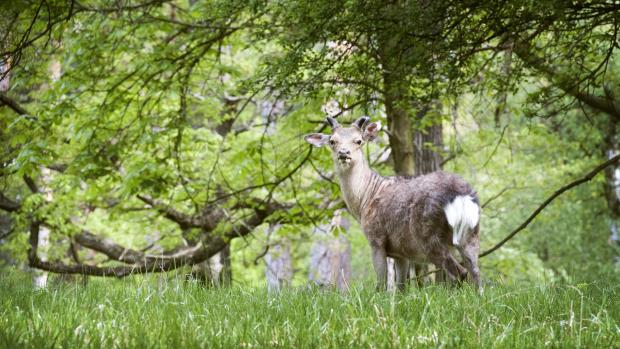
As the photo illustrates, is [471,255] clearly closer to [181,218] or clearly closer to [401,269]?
[401,269]

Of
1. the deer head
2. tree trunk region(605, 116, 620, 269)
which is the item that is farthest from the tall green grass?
tree trunk region(605, 116, 620, 269)

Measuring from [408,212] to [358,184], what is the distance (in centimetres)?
100

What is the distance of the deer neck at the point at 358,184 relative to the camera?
812cm

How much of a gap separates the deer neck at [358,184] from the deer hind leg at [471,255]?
126cm

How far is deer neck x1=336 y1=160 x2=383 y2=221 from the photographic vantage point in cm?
812

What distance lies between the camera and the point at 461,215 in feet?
22.9

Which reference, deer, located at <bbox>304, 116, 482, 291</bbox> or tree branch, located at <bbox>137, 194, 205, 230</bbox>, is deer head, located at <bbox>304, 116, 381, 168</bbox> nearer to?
deer, located at <bbox>304, 116, 482, 291</bbox>

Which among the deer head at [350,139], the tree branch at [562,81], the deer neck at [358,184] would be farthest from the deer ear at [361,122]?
the tree branch at [562,81]

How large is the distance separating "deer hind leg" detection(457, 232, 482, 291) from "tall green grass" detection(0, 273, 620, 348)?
1.33m

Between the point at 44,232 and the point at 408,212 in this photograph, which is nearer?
the point at 408,212

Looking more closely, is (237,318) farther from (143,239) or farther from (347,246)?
(143,239)

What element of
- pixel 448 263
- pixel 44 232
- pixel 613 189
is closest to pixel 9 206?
pixel 44 232

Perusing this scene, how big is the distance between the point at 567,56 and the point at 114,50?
248 inches

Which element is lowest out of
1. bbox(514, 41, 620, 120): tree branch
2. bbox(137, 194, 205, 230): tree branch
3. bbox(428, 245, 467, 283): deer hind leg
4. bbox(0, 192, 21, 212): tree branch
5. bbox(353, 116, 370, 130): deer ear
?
bbox(428, 245, 467, 283): deer hind leg
